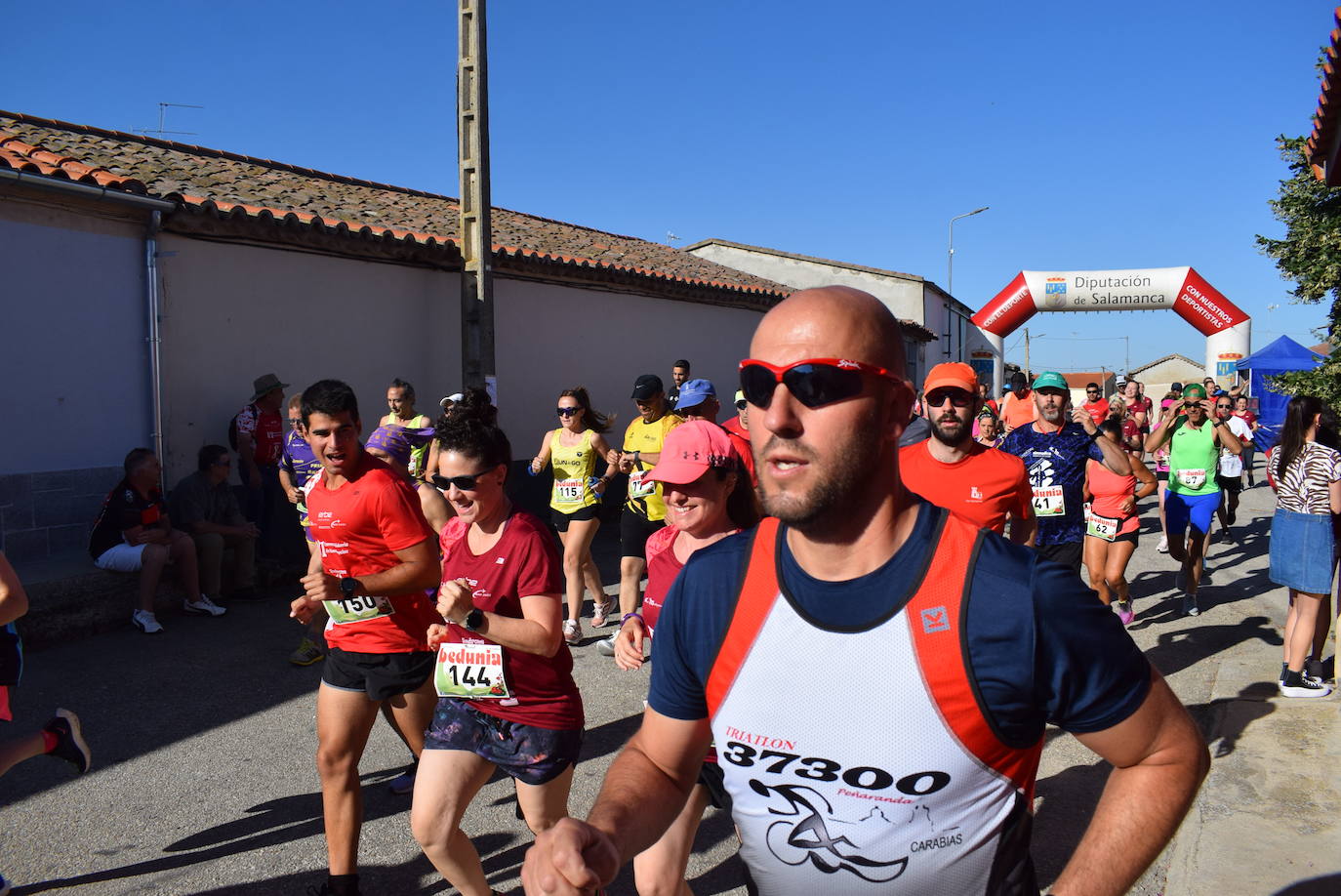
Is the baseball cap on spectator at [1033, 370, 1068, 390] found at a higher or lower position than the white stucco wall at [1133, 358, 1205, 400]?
lower

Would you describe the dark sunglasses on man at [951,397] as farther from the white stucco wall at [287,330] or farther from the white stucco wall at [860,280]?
the white stucco wall at [860,280]

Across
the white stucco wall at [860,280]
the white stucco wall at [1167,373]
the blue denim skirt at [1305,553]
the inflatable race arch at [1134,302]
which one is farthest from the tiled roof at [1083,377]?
the blue denim skirt at [1305,553]

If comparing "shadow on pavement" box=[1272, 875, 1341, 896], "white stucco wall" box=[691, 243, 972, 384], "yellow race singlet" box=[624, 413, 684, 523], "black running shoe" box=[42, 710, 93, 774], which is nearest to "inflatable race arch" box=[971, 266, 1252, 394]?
"white stucco wall" box=[691, 243, 972, 384]

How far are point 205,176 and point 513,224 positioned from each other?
23.1 ft

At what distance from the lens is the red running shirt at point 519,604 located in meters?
3.17

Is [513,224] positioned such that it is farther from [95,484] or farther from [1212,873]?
[1212,873]

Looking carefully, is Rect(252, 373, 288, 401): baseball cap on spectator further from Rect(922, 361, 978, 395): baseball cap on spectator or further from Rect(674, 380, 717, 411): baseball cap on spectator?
Rect(922, 361, 978, 395): baseball cap on spectator

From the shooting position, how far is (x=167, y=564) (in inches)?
318

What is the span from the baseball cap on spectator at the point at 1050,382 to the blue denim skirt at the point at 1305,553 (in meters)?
1.65

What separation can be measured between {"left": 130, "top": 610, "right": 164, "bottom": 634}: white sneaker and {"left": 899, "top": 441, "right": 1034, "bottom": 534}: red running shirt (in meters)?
6.05

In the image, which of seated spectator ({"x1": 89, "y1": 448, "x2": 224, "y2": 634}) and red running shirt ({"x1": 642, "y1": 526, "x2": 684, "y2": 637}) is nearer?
red running shirt ({"x1": 642, "y1": 526, "x2": 684, "y2": 637})

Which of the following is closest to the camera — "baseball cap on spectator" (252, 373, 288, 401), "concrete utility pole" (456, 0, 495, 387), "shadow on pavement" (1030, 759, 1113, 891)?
"shadow on pavement" (1030, 759, 1113, 891)

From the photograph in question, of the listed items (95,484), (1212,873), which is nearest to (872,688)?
(1212,873)

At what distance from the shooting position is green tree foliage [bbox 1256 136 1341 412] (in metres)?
10.6
